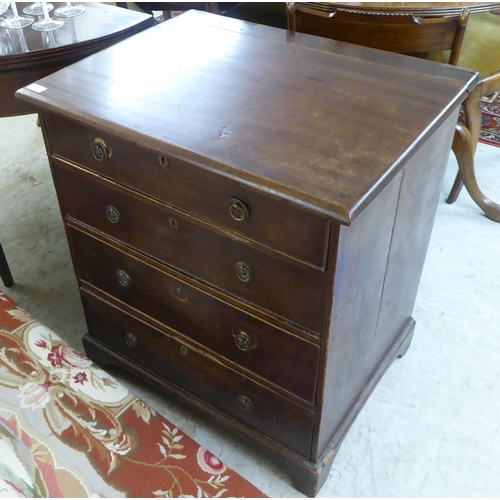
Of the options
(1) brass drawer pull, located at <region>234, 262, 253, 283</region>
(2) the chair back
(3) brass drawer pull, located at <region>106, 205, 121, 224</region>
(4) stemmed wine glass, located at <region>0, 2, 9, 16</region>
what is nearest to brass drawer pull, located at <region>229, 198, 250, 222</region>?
(1) brass drawer pull, located at <region>234, 262, 253, 283</region>

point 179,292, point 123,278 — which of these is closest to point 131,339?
point 123,278

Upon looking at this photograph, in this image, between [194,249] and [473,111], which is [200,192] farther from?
[473,111]

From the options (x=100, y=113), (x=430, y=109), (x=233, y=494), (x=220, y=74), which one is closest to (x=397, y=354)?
(x=233, y=494)

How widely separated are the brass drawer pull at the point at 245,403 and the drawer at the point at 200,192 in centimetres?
47

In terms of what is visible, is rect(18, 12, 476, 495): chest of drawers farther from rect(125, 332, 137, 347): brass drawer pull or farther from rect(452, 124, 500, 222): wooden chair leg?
rect(452, 124, 500, 222): wooden chair leg

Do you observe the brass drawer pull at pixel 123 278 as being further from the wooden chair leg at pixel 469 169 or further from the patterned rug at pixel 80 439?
the wooden chair leg at pixel 469 169

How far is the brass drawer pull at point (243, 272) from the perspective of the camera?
3.49 feet

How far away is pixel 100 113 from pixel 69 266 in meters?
1.09

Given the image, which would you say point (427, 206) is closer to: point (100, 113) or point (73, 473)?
point (100, 113)

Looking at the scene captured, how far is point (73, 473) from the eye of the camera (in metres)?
1.06

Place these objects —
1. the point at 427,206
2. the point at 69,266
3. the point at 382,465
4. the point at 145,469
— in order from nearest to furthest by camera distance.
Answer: the point at 145,469, the point at 427,206, the point at 382,465, the point at 69,266

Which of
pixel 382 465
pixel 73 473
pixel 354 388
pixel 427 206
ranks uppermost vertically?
pixel 427 206

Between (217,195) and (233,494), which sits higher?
(217,195)

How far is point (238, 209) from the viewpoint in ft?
3.23
